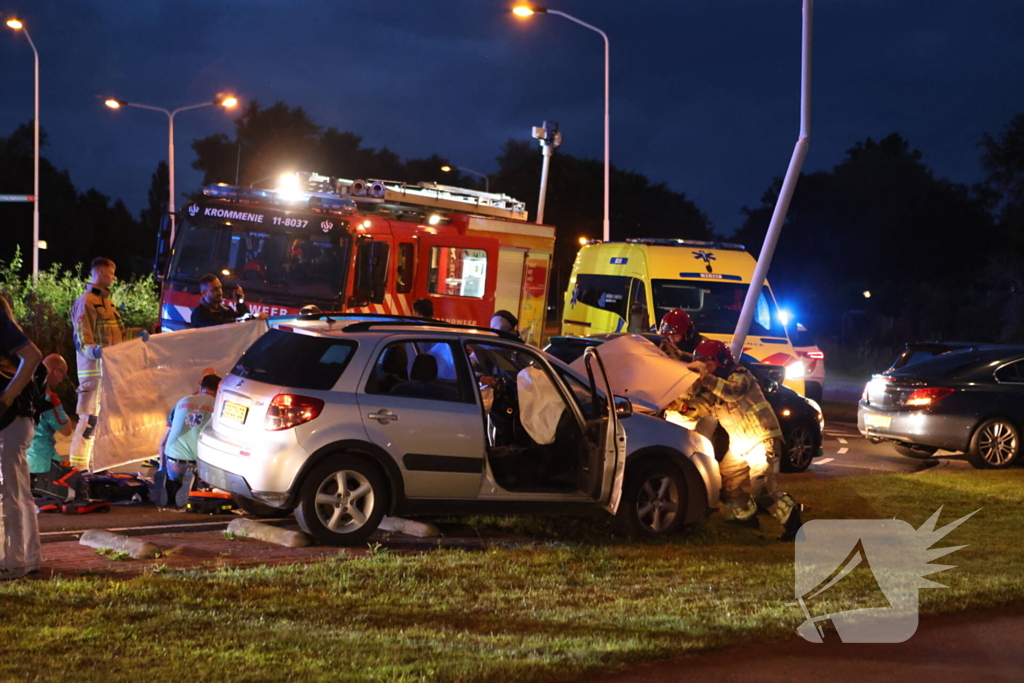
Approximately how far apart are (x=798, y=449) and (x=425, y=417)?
21.4 ft

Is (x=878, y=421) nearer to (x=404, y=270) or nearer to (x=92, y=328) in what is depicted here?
(x=404, y=270)

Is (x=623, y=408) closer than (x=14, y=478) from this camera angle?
No

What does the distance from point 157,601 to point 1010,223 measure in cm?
4294

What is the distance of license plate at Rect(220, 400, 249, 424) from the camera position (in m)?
8.27

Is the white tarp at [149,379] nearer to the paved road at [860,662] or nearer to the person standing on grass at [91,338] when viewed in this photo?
the person standing on grass at [91,338]

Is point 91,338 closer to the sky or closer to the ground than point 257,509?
closer to the sky

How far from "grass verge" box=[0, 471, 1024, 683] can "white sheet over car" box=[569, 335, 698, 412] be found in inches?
44.3

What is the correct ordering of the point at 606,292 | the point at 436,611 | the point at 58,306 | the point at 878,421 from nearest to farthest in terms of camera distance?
the point at 436,611 < the point at 878,421 < the point at 606,292 < the point at 58,306

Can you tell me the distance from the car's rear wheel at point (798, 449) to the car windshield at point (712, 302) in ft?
10.2

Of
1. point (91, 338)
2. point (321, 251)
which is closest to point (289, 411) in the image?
point (91, 338)

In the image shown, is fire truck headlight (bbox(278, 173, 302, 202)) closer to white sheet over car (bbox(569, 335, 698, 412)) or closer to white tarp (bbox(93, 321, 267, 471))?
Result: white tarp (bbox(93, 321, 267, 471))

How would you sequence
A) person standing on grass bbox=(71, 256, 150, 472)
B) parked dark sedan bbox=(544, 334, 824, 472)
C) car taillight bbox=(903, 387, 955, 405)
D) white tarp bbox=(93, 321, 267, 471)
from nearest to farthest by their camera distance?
1. white tarp bbox=(93, 321, 267, 471)
2. person standing on grass bbox=(71, 256, 150, 472)
3. parked dark sedan bbox=(544, 334, 824, 472)
4. car taillight bbox=(903, 387, 955, 405)

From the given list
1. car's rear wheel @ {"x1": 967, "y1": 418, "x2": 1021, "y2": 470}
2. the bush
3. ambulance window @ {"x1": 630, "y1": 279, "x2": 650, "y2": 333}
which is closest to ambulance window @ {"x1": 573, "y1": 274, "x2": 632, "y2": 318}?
ambulance window @ {"x1": 630, "y1": 279, "x2": 650, "y2": 333}
